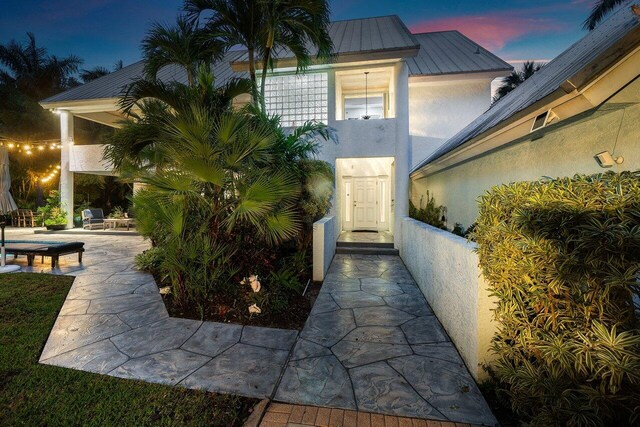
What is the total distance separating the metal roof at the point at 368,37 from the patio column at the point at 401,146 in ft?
2.81

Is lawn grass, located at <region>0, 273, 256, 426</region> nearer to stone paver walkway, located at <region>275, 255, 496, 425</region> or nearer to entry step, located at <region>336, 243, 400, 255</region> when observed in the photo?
stone paver walkway, located at <region>275, 255, 496, 425</region>

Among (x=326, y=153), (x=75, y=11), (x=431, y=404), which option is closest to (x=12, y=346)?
(x=431, y=404)

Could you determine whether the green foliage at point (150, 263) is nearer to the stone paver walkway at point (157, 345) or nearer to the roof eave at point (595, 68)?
the stone paver walkway at point (157, 345)

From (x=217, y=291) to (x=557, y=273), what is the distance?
4.71m

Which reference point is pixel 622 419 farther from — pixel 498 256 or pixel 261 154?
pixel 261 154

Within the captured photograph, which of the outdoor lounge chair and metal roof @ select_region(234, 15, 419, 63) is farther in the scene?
metal roof @ select_region(234, 15, 419, 63)

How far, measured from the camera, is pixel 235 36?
6742 mm

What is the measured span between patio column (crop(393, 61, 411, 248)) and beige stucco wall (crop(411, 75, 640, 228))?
214 cm

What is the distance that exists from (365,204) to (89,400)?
37.3ft

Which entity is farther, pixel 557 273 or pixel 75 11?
pixel 75 11

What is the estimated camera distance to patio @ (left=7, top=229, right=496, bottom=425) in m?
2.69

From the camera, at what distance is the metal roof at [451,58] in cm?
1056

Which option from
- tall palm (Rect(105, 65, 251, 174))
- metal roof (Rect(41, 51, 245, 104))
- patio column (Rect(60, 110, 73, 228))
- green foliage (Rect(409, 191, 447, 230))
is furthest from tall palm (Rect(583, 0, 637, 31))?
patio column (Rect(60, 110, 73, 228))

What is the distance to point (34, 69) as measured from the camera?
2222 cm
